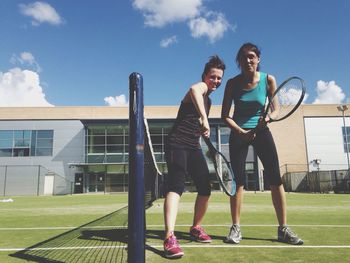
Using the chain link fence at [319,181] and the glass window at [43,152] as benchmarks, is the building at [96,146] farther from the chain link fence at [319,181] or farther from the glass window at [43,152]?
the chain link fence at [319,181]

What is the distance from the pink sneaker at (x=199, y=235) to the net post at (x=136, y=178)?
A: 1.79m

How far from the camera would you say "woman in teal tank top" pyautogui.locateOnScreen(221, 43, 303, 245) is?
4438 millimetres

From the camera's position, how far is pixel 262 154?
4535 mm

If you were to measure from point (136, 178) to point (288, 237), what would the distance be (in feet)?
7.90

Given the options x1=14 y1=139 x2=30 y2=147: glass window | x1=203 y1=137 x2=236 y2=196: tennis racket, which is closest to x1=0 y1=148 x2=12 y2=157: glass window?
x1=14 y1=139 x2=30 y2=147: glass window

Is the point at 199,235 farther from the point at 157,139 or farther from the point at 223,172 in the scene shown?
the point at 157,139

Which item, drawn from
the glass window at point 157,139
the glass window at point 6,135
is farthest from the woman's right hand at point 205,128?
the glass window at point 6,135

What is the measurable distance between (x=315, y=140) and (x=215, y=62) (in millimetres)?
45346

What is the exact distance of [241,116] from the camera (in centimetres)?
462

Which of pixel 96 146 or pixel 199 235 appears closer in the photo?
pixel 199 235

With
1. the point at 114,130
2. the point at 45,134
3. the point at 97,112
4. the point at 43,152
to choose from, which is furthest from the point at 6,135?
the point at 114,130

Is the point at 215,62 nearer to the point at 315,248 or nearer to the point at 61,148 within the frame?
the point at 315,248

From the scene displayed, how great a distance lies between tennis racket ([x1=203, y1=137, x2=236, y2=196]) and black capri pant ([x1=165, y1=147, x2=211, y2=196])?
22 centimetres

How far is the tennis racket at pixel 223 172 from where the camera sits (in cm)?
448
